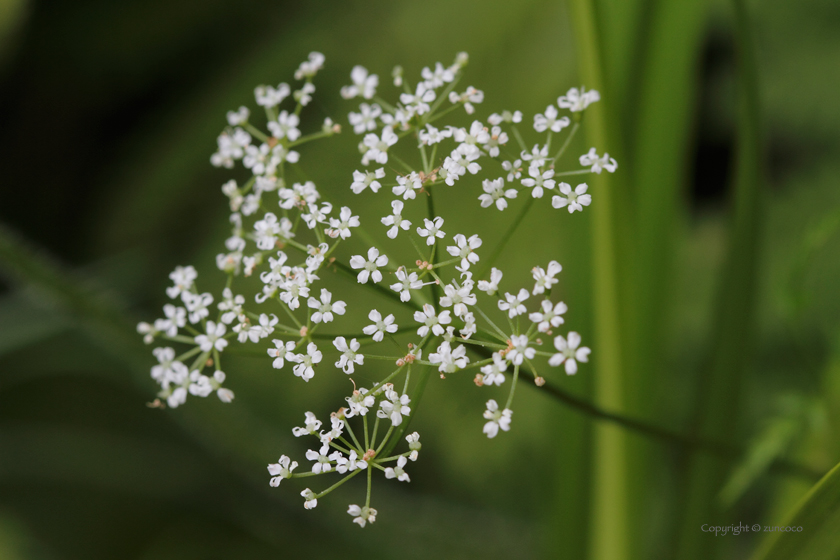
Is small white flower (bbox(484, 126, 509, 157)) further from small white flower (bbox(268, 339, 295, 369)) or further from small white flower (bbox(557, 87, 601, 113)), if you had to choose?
small white flower (bbox(268, 339, 295, 369))

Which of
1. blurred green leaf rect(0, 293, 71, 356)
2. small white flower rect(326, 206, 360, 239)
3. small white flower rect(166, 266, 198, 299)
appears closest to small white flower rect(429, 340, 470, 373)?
small white flower rect(326, 206, 360, 239)

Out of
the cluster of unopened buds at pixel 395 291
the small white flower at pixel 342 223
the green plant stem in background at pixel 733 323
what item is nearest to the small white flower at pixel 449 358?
the cluster of unopened buds at pixel 395 291

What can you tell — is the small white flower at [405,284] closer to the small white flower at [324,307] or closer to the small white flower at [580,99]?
the small white flower at [324,307]

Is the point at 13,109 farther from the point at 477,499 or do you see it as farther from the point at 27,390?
the point at 477,499

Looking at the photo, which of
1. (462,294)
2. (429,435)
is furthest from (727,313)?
(429,435)

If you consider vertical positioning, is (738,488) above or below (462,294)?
above

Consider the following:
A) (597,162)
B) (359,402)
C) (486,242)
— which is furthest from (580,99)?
(486,242)
